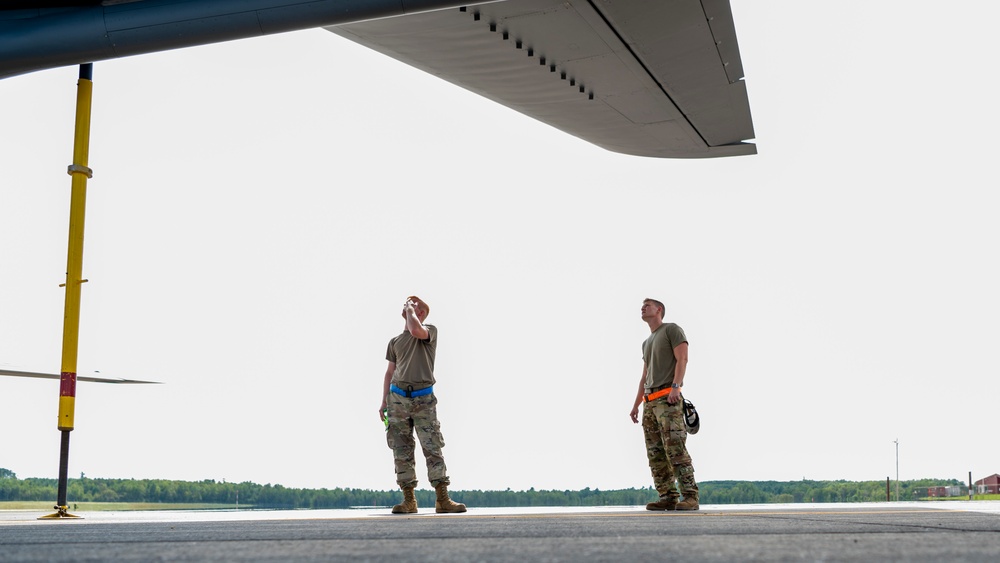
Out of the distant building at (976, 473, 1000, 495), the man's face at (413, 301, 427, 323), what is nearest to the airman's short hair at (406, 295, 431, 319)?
the man's face at (413, 301, 427, 323)

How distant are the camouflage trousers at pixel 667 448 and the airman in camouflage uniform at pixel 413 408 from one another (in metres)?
1.72

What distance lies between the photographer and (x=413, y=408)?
8023 millimetres

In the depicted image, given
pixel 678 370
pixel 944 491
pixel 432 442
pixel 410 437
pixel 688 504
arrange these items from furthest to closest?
pixel 944 491 → pixel 410 437 → pixel 432 442 → pixel 678 370 → pixel 688 504

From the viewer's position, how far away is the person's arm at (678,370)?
7637mm

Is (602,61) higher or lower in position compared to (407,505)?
higher

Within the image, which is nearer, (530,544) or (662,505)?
(530,544)

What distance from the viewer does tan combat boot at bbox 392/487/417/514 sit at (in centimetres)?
762

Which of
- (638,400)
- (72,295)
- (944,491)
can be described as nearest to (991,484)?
(944,491)

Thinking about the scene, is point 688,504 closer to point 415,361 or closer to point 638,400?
point 638,400

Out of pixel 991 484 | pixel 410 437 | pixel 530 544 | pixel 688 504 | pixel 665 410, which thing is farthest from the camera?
pixel 991 484

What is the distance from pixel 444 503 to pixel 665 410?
195 cm

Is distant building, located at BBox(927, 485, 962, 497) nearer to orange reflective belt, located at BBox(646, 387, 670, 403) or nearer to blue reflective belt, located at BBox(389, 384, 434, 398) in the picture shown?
orange reflective belt, located at BBox(646, 387, 670, 403)

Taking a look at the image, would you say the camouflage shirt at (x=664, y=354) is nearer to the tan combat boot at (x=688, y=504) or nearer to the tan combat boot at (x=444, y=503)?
the tan combat boot at (x=688, y=504)

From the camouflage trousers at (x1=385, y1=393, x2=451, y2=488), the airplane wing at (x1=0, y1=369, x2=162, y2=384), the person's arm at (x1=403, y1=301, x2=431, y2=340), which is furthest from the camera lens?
the airplane wing at (x1=0, y1=369, x2=162, y2=384)
